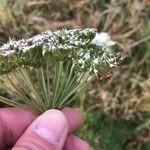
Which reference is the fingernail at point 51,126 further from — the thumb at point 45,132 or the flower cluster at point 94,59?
the flower cluster at point 94,59

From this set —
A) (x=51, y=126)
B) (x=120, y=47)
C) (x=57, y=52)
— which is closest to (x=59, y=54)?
(x=57, y=52)

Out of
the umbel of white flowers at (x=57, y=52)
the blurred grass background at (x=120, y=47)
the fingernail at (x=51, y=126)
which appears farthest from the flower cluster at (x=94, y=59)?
the blurred grass background at (x=120, y=47)

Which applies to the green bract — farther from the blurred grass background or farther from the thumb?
the blurred grass background

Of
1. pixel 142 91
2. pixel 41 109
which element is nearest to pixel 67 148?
pixel 41 109

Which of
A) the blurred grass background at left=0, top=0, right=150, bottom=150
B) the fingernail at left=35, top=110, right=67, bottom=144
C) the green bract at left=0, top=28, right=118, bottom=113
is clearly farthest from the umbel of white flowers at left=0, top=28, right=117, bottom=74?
the blurred grass background at left=0, top=0, right=150, bottom=150

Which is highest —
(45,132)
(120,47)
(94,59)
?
(94,59)

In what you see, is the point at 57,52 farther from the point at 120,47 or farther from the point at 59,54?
the point at 120,47
